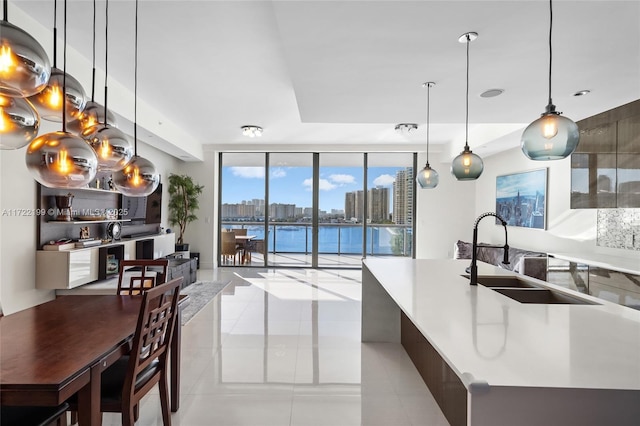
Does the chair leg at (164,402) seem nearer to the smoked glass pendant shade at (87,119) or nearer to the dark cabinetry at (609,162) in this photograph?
the smoked glass pendant shade at (87,119)

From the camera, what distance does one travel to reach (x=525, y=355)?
3.96 feet

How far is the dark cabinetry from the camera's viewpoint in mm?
3541

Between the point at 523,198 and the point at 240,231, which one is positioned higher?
the point at 523,198

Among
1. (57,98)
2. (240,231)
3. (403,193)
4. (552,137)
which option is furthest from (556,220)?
(240,231)

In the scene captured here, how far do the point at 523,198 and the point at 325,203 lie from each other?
3.99 meters

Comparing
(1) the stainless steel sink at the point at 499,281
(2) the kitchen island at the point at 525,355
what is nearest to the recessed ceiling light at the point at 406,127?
(1) the stainless steel sink at the point at 499,281

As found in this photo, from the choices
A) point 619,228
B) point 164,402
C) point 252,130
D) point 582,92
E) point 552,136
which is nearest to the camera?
point 552,136

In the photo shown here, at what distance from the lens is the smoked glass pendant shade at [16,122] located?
1506mm

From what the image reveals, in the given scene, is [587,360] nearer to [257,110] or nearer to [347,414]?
[347,414]

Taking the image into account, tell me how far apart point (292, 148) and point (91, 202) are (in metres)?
4.16

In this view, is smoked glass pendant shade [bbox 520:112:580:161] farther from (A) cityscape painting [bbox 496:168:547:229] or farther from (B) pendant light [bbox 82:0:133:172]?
(A) cityscape painting [bbox 496:168:547:229]

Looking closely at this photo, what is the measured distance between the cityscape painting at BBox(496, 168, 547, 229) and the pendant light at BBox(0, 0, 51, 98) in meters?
5.97

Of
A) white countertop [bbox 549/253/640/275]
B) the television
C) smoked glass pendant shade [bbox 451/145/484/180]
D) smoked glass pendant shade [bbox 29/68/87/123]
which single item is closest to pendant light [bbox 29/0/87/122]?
smoked glass pendant shade [bbox 29/68/87/123]

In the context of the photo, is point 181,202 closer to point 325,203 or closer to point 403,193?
point 325,203
